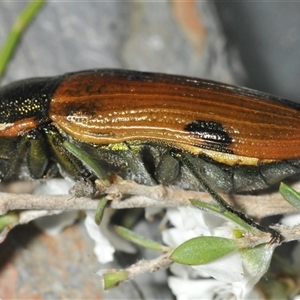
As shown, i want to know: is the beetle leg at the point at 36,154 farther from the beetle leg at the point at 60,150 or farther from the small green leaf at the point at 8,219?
the small green leaf at the point at 8,219

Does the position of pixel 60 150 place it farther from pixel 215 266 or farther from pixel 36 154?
pixel 215 266

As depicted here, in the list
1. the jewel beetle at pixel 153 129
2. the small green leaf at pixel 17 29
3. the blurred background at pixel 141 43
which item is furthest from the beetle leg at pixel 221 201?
the small green leaf at pixel 17 29

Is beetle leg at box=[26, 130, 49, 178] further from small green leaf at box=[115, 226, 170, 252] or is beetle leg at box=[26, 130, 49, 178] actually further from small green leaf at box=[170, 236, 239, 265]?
small green leaf at box=[170, 236, 239, 265]

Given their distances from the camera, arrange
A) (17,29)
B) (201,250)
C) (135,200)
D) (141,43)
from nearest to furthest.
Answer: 1. (201,250)
2. (135,200)
3. (17,29)
4. (141,43)

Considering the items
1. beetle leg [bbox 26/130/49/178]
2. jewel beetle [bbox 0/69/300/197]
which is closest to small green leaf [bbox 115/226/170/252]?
jewel beetle [bbox 0/69/300/197]

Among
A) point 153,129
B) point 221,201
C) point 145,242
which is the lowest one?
point 145,242

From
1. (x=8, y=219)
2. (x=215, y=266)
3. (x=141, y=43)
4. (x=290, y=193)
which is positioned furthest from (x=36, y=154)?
(x=141, y=43)

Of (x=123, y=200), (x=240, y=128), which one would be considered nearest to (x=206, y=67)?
(x=240, y=128)
